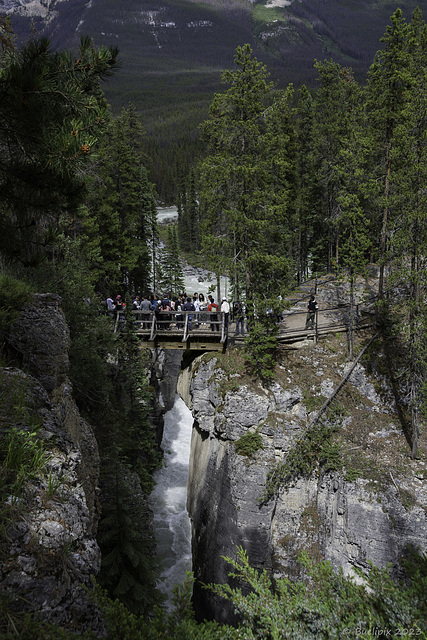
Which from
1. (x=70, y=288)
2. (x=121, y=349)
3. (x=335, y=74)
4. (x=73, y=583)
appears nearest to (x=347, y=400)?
(x=121, y=349)

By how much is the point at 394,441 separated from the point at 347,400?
7.46 feet

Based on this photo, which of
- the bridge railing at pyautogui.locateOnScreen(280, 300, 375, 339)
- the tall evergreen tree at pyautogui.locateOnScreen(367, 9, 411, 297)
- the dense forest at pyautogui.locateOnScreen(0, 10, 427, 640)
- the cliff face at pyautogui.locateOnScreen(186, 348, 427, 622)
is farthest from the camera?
the bridge railing at pyautogui.locateOnScreen(280, 300, 375, 339)

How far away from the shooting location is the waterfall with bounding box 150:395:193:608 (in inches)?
698

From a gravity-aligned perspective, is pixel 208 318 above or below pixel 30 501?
below

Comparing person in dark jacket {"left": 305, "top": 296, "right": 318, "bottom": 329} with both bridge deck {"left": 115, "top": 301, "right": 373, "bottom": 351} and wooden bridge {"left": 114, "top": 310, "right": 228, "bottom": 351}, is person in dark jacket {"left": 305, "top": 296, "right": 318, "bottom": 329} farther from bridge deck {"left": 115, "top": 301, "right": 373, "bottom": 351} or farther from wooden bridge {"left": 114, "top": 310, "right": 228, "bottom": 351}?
wooden bridge {"left": 114, "top": 310, "right": 228, "bottom": 351}

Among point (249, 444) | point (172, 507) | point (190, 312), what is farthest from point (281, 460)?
point (172, 507)

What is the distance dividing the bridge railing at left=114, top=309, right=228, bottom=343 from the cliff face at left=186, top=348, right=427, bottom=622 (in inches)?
58.1

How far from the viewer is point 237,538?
14172 millimetres

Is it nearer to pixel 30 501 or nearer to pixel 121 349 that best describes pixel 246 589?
pixel 121 349

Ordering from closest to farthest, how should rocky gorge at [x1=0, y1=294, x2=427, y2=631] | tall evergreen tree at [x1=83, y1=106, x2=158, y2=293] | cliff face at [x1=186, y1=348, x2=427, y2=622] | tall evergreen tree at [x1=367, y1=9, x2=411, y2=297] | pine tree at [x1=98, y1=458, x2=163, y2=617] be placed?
1. rocky gorge at [x1=0, y1=294, x2=427, y2=631]
2. pine tree at [x1=98, y1=458, x2=163, y2=617]
3. cliff face at [x1=186, y1=348, x2=427, y2=622]
4. tall evergreen tree at [x1=367, y1=9, x2=411, y2=297]
5. tall evergreen tree at [x1=83, y1=106, x2=158, y2=293]

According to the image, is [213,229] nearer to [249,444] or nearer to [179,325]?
[179,325]

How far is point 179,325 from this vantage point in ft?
62.0

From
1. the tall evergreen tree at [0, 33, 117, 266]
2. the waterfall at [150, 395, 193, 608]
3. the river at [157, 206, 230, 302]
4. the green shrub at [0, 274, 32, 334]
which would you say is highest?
the tall evergreen tree at [0, 33, 117, 266]

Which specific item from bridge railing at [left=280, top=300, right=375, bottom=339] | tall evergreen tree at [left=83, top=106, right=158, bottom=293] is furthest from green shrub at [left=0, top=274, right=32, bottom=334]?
tall evergreen tree at [left=83, top=106, right=158, bottom=293]
